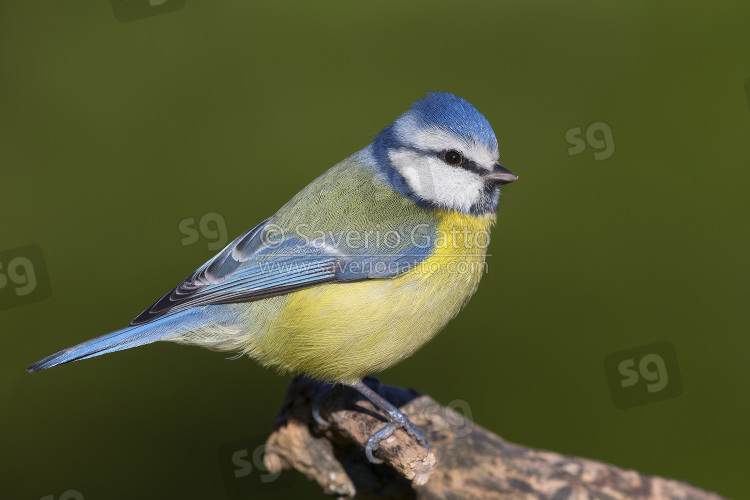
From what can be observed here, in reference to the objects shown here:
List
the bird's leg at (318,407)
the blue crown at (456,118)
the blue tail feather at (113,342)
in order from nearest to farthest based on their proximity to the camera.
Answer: the blue tail feather at (113,342) < the blue crown at (456,118) < the bird's leg at (318,407)

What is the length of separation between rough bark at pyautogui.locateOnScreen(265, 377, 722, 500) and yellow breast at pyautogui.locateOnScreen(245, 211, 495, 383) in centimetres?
28

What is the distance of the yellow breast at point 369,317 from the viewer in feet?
7.41

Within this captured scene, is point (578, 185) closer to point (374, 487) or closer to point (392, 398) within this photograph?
point (392, 398)

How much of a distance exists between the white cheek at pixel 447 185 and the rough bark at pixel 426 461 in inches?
30.2

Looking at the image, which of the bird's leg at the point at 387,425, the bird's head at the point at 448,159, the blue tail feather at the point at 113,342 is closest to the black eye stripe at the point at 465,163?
the bird's head at the point at 448,159

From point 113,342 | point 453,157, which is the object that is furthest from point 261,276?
point 453,157

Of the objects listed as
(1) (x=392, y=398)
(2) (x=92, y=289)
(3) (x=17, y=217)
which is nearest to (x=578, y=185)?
(1) (x=392, y=398)

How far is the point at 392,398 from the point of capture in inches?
106

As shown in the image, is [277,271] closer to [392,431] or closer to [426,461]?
[392,431]

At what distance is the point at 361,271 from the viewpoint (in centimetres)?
229

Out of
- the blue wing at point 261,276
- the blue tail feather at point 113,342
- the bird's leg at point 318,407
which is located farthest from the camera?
the bird's leg at point 318,407

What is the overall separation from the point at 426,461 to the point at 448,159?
3.27 feet

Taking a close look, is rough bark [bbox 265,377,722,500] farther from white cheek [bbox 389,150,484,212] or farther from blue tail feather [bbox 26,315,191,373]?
white cheek [bbox 389,150,484,212]

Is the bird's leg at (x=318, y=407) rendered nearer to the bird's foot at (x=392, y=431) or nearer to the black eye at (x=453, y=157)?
the bird's foot at (x=392, y=431)
